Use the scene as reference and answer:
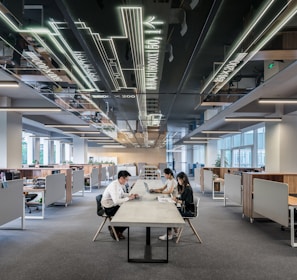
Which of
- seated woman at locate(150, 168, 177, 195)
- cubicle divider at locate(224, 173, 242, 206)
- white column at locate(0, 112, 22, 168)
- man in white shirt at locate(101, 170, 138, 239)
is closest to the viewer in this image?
man in white shirt at locate(101, 170, 138, 239)

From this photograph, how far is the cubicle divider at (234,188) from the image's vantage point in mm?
7602

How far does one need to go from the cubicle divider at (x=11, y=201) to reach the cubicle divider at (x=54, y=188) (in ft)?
4.38

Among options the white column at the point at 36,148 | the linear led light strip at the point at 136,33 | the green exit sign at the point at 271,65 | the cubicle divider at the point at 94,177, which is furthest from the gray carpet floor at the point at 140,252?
the white column at the point at 36,148

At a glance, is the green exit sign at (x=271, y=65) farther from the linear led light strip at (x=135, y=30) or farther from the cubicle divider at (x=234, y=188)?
the cubicle divider at (x=234, y=188)

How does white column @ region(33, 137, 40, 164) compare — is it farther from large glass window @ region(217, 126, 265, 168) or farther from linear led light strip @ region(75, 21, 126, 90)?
linear led light strip @ region(75, 21, 126, 90)

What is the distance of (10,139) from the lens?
28.6ft

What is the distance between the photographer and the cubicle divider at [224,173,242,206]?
760 centimetres

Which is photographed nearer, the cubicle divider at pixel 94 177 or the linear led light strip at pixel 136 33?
the linear led light strip at pixel 136 33

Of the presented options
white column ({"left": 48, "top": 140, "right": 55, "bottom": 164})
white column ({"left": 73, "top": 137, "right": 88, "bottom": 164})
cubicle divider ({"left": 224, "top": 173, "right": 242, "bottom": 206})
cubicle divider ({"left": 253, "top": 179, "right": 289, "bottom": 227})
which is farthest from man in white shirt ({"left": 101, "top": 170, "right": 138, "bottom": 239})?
white column ({"left": 48, "top": 140, "right": 55, "bottom": 164})

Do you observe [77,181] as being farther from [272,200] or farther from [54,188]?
[272,200]

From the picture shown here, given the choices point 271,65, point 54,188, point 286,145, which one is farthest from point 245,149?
→ point 54,188

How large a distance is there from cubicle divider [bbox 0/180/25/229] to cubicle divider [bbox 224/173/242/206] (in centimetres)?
521

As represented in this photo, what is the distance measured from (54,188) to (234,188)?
191 inches

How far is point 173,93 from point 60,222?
443 centimetres
